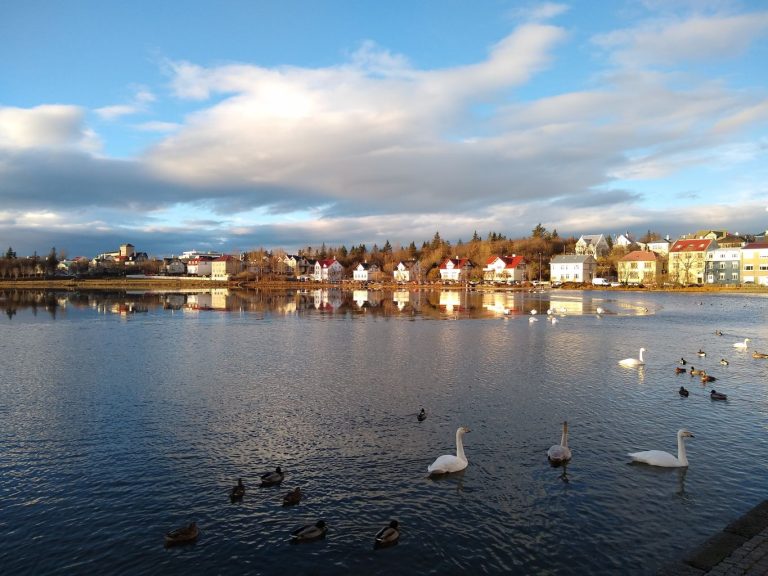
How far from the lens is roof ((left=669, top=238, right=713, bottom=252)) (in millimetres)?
115812

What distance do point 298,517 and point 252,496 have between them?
1.43 meters

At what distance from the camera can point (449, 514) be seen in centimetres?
1071

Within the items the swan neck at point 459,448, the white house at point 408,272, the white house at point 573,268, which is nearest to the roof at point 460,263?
the white house at point 408,272

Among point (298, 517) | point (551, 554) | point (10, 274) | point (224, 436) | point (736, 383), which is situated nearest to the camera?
point (551, 554)

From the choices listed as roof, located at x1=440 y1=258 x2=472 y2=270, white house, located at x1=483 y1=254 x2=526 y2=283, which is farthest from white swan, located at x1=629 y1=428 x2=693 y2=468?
roof, located at x1=440 y1=258 x2=472 y2=270

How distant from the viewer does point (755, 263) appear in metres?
106

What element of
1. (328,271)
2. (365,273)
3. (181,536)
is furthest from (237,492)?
(328,271)

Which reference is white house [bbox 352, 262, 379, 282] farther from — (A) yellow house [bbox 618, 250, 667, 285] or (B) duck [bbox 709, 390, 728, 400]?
(B) duck [bbox 709, 390, 728, 400]

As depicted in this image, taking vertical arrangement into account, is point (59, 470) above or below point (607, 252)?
below

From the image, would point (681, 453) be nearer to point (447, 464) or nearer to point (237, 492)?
point (447, 464)

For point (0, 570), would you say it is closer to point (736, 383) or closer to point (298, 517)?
point (298, 517)

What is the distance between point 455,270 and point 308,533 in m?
146

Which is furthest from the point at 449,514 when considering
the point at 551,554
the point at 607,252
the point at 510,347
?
the point at 607,252

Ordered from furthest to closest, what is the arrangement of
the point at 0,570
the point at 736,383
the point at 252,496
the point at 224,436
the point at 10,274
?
1. the point at 10,274
2. the point at 736,383
3. the point at 224,436
4. the point at 252,496
5. the point at 0,570
